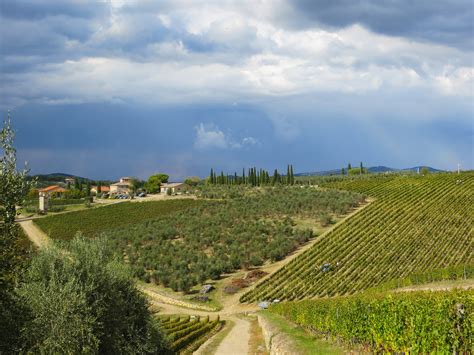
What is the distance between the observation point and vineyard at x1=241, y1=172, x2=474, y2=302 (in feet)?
189

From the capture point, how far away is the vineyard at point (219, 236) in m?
65.3

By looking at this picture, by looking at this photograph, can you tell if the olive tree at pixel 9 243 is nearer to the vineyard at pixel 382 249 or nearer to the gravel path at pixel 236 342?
the gravel path at pixel 236 342

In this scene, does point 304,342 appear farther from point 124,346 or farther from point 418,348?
point 124,346

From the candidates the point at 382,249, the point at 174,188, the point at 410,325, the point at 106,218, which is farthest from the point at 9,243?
the point at 174,188

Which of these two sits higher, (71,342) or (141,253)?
(71,342)

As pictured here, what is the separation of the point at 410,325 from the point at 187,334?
21.6 metres

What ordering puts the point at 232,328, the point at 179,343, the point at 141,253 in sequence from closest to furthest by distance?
the point at 179,343
the point at 232,328
the point at 141,253

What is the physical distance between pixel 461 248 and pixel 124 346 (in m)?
59.5

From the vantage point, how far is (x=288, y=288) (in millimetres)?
57156

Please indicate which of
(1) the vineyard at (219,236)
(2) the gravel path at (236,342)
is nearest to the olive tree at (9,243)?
(2) the gravel path at (236,342)

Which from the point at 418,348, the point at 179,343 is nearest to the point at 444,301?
the point at 418,348

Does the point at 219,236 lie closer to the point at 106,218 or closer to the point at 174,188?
the point at 106,218

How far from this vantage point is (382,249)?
67.7 m

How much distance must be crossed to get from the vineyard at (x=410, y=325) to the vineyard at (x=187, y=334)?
11479mm
